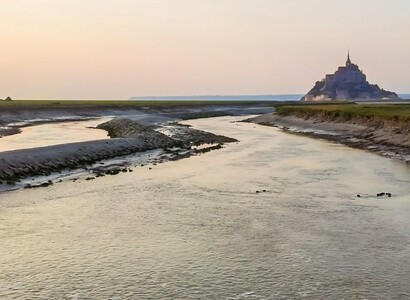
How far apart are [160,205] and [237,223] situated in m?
4.75

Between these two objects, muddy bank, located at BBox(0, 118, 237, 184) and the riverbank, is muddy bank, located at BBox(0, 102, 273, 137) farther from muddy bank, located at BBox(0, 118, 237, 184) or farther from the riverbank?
the riverbank

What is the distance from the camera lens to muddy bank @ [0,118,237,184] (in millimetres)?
31125

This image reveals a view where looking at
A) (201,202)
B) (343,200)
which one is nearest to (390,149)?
(343,200)

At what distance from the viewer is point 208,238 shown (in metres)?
18.0

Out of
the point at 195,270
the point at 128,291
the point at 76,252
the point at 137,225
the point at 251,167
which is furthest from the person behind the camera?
the point at 251,167

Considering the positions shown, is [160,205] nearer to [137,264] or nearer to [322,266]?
[137,264]

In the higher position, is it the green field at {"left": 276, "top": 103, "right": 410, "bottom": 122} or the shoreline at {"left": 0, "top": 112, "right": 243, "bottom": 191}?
the green field at {"left": 276, "top": 103, "right": 410, "bottom": 122}

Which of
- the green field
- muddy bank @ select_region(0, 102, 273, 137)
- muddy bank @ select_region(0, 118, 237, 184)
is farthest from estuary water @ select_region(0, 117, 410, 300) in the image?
muddy bank @ select_region(0, 102, 273, 137)

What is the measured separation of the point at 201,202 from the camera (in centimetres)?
2406

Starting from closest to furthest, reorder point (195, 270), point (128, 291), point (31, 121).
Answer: point (128, 291)
point (195, 270)
point (31, 121)

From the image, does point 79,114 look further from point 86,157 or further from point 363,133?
point 86,157

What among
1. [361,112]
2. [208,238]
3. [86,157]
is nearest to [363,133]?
[361,112]

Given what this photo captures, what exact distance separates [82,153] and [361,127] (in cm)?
3866

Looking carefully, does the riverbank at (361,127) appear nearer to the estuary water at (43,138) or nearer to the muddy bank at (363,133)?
the muddy bank at (363,133)
